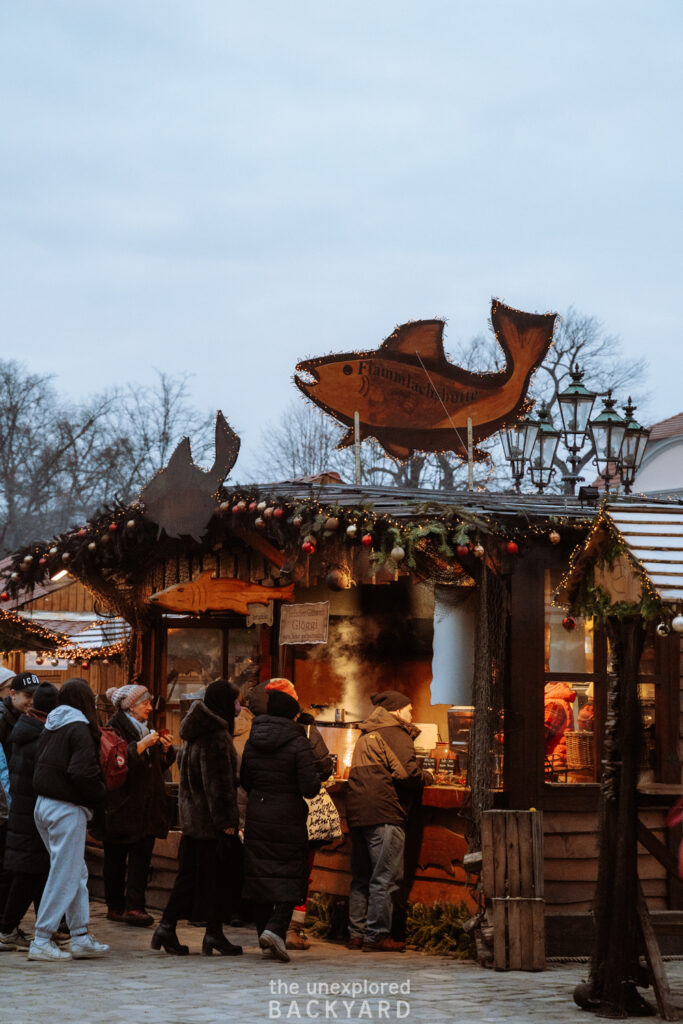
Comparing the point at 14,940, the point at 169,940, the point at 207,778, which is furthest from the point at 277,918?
the point at 14,940

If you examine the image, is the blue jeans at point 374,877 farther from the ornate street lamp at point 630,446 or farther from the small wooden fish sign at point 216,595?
the ornate street lamp at point 630,446

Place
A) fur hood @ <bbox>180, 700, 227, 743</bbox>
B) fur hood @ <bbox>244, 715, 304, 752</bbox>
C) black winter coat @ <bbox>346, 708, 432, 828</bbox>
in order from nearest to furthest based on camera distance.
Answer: fur hood @ <bbox>244, 715, 304, 752</bbox> → fur hood @ <bbox>180, 700, 227, 743</bbox> → black winter coat @ <bbox>346, 708, 432, 828</bbox>

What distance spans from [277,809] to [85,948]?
4.95 ft

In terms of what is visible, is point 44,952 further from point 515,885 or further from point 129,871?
point 515,885

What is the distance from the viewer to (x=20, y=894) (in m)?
8.96

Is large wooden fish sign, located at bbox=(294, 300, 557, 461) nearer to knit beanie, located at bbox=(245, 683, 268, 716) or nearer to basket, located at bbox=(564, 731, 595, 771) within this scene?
basket, located at bbox=(564, 731, 595, 771)

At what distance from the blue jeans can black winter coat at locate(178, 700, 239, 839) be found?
117 cm

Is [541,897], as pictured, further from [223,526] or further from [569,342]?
[569,342]

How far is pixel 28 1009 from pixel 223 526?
4930 mm

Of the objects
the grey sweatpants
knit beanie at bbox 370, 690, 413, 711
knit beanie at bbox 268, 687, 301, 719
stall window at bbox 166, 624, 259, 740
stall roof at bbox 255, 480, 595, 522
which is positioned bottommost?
the grey sweatpants

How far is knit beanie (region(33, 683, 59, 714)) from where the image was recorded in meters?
8.91

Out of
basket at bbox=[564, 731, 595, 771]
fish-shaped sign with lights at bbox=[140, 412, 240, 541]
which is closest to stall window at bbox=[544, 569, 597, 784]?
Result: basket at bbox=[564, 731, 595, 771]

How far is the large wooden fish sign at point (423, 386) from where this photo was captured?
12.7 metres

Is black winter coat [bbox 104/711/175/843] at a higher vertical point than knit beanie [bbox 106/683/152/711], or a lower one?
lower
